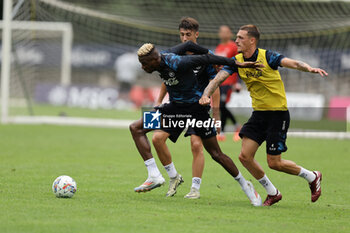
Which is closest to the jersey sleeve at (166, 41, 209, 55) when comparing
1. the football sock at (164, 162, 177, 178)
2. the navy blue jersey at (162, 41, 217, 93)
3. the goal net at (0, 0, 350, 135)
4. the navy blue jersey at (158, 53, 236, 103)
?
the navy blue jersey at (162, 41, 217, 93)

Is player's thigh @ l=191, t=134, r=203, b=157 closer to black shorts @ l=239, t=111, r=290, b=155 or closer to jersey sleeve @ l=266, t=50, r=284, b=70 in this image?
black shorts @ l=239, t=111, r=290, b=155

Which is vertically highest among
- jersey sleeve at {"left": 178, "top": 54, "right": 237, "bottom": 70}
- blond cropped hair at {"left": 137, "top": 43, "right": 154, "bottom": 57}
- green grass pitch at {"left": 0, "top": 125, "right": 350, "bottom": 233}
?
blond cropped hair at {"left": 137, "top": 43, "right": 154, "bottom": 57}

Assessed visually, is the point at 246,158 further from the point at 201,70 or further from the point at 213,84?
the point at 201,70

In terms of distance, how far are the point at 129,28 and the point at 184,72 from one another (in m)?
15.3

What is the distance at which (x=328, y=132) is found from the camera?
2081cm

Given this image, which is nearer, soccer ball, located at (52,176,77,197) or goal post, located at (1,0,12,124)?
soccer ball, located at (52,176,77,197)

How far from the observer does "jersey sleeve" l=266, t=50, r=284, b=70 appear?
760cm

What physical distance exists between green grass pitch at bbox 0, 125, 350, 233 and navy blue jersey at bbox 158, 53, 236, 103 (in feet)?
4.42

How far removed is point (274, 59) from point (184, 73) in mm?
1127

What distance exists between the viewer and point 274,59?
7625mm

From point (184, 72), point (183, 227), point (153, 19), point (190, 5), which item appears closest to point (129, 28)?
point (153, 19)

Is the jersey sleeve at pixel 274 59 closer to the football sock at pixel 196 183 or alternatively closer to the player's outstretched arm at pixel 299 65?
the player's outstretched arm at pixel 299 65

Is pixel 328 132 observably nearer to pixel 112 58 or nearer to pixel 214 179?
pixel 214 179

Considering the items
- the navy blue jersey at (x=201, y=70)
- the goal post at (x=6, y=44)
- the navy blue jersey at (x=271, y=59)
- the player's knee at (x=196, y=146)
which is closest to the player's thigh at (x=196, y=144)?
the player's knee at (x=196, y=146)
